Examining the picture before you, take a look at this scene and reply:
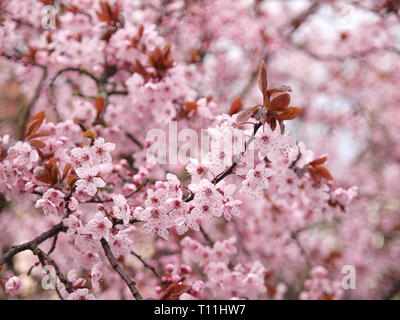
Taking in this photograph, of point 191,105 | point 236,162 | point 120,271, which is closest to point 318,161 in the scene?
point 236,162

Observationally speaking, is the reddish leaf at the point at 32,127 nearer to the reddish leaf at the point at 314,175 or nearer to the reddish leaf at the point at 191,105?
the reddish leaf at the point at 191,105

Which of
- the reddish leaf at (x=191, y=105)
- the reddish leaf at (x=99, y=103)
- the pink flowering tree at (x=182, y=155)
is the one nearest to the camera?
the pink flowering tree at (x=182, y=155)

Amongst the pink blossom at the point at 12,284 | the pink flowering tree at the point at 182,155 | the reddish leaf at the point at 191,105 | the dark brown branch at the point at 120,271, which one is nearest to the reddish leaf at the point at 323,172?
the pink flowering tree at the point at 182,155

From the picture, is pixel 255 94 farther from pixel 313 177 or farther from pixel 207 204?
pixel 207 204

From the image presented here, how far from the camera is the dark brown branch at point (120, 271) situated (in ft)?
4.59

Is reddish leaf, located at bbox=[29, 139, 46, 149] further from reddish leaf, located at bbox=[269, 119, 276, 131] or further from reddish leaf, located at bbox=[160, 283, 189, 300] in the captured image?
reddish leaf, located at bbox=[269, 119, 276, 131]

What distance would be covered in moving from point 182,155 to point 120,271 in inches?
46.4

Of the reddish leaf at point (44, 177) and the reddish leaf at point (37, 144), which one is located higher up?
the reddish leaf at point (37, 144)

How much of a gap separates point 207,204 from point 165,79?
→ 120cm

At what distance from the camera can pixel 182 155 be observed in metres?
2.48

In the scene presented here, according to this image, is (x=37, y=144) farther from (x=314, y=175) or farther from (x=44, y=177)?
(x=314, y=175)

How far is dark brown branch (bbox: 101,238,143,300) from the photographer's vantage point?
4.59ft
